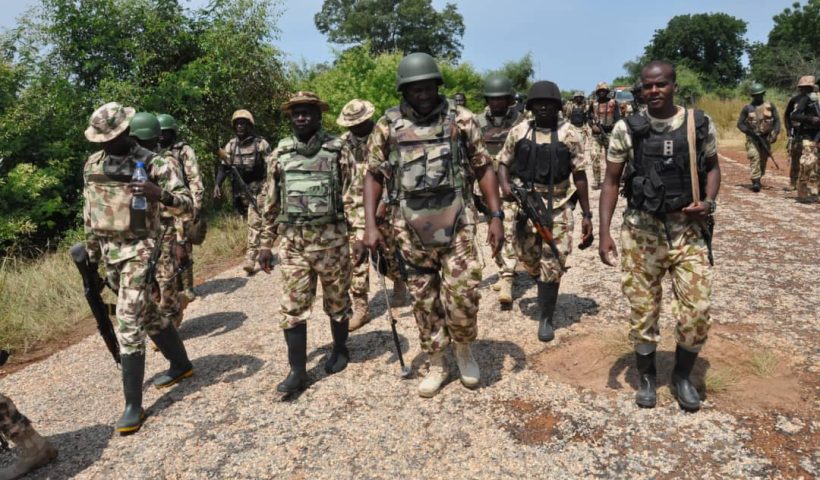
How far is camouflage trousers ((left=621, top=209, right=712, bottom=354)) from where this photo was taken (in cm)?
303

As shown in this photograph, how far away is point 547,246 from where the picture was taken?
445 centimetres

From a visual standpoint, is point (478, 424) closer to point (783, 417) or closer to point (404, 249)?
point (404, 249)

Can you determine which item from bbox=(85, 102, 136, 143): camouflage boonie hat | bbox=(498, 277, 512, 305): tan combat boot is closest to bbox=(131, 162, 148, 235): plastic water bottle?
bbox=(85, 102, 136, 143): camouflage boonie hat

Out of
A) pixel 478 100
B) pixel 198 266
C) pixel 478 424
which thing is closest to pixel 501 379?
pixel 478 424

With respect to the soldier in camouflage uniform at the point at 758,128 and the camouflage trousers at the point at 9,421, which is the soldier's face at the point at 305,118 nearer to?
the camouflage trousers at the point at 9,421

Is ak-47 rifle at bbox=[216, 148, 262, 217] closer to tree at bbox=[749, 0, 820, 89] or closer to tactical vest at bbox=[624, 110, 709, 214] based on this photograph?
tactical vest at bbox=[624, 110, 709, 214]

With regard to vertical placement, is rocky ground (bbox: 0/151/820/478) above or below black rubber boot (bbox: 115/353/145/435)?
below

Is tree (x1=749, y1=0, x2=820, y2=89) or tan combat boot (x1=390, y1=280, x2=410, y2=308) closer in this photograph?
tan combat boot (x1=390, y1=280, x2=410, y2=308)

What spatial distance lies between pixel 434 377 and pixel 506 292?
1.68 meters

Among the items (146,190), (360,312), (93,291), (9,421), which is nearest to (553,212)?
(360,312)

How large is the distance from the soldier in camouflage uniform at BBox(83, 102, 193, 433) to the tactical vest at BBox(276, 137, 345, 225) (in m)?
0.69

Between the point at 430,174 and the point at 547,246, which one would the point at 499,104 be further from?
the point at 430,174

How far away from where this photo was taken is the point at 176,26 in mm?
10633

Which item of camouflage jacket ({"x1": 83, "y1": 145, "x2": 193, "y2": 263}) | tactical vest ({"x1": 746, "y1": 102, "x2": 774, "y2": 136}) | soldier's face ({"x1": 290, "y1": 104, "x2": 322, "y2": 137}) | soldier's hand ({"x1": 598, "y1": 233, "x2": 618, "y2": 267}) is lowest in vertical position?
soldier's hand ({"x1": 598, "y1": 233, "x2": 618, "y2": 267})
